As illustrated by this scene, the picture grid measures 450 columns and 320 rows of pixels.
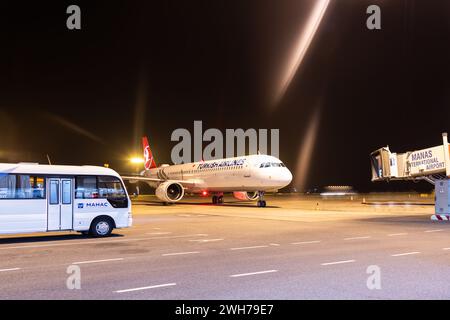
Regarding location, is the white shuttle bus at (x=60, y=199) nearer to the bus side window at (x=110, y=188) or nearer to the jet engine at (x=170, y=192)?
the bus side window at (x=110, y=188)

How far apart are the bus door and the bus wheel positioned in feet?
2.70

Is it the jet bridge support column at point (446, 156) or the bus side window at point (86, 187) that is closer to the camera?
the bus side window at point (86, 187)

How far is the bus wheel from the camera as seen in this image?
52.4ft

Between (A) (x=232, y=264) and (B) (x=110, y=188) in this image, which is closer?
(A) (x=232, y=264)

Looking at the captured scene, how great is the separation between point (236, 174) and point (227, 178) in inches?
61.7

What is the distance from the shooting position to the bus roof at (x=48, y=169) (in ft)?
48.8

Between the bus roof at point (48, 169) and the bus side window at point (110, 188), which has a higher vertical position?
the bus roof at point (48, 169)

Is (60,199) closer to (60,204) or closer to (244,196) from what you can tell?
(60,204)

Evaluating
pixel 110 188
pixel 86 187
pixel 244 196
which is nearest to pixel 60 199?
pixel 86 187

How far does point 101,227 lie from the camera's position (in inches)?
635

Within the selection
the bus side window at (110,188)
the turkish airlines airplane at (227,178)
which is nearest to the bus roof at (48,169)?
the bus side window at (110,188)

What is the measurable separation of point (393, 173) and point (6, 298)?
2454 centimetres

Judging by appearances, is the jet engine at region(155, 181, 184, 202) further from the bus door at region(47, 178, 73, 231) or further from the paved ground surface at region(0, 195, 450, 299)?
the bus door at region(47, 178, 73, 231)
